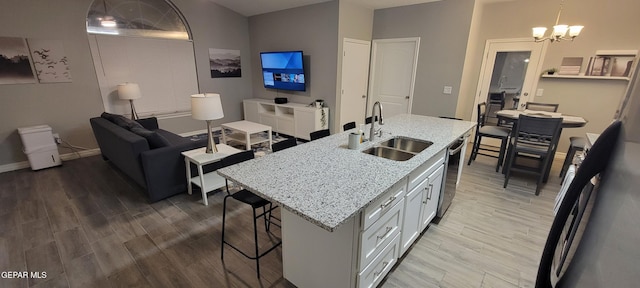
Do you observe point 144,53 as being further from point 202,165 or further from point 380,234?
point 380,234

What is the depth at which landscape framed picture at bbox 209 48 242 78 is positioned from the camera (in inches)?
223

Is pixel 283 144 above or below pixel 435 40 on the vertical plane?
below

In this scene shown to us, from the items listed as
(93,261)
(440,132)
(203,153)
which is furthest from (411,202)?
(93,261)

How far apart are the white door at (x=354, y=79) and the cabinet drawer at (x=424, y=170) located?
310 cm

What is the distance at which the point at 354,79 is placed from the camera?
5.30 meters

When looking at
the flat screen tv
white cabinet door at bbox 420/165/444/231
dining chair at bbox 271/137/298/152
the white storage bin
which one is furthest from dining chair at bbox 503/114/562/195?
the white storage bin

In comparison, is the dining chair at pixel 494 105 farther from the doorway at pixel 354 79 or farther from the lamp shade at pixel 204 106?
the lamp shade at pixel 204 106

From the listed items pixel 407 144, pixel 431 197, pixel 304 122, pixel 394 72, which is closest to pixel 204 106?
pixel 407 144

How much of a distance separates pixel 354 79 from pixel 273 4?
6.99ft

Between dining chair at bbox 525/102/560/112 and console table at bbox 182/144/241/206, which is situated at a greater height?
dining chair at bbox 525/102/560/112

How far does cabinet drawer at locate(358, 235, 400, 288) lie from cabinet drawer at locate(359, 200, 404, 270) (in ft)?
0.16

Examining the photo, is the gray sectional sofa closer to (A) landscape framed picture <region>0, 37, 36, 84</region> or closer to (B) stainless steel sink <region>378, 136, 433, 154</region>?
(A) landscape framed picture <region>0, 37, 36, 84</region>

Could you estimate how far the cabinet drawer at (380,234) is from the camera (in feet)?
4.76

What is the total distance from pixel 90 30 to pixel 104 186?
105 inches
